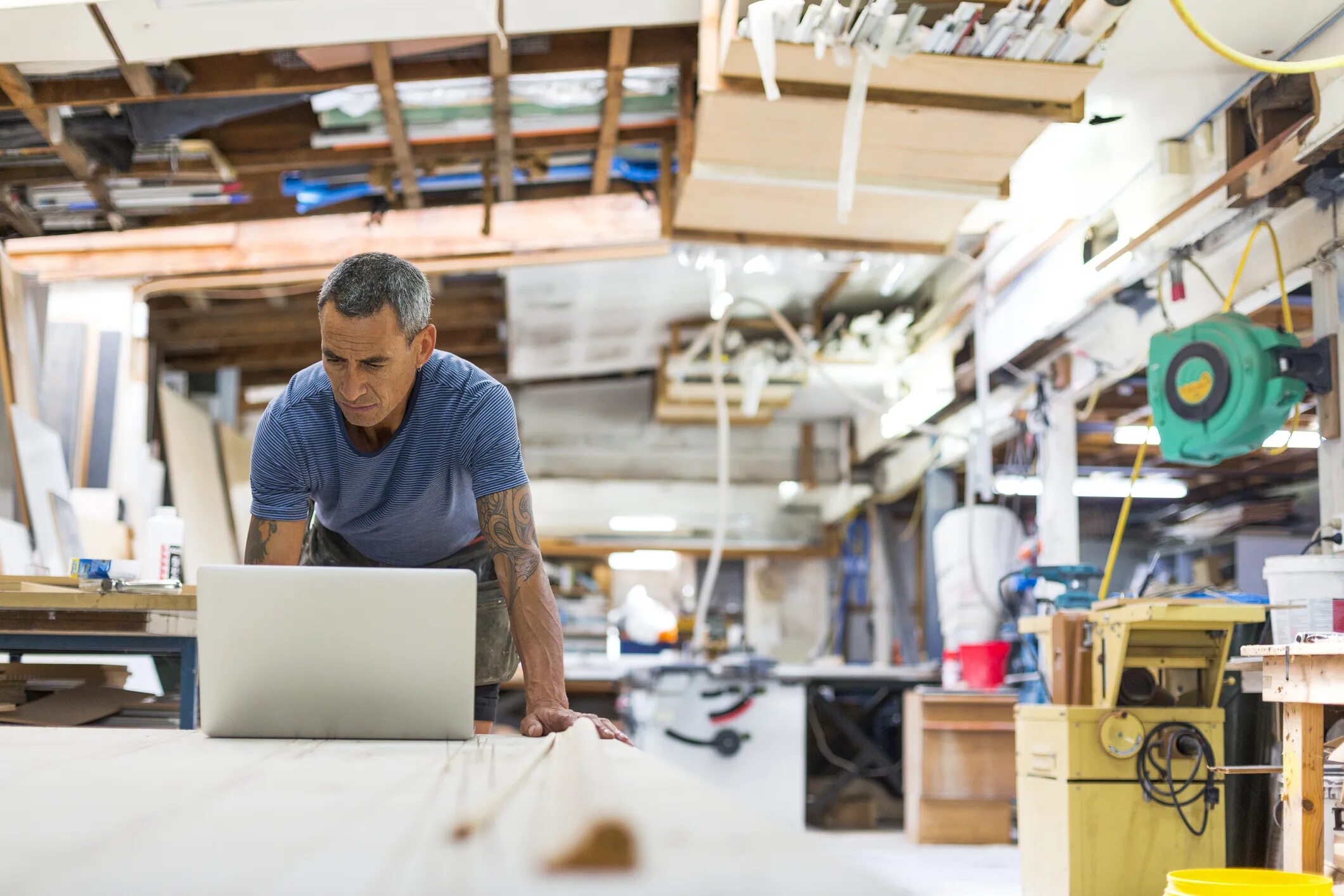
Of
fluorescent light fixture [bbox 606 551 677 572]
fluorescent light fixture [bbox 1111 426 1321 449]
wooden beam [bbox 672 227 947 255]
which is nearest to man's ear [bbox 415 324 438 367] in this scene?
wooden beam [bbox 672 227 947 255]

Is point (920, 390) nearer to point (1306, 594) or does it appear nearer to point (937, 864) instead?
point (937, 864)

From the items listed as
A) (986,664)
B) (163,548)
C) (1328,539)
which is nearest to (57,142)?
(163,548)

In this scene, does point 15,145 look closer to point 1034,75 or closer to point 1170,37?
point 1034,75

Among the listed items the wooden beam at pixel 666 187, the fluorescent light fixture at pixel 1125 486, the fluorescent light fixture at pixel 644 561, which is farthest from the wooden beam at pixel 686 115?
the fluorescent light fixture at pixel 644 561

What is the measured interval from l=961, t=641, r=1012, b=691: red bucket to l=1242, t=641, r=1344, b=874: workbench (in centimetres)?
317

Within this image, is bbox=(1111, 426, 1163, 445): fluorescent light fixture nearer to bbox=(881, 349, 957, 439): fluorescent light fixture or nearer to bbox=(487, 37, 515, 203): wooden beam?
bbox=(881, 349, 957, 439): fluorescent light fixture

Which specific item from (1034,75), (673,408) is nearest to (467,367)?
(1034,75)

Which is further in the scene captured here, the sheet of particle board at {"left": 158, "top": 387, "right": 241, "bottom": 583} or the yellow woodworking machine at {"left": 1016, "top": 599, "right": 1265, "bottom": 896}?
the sheet of particle board at {"left": 158, "top": 387, "right": 241, "bottom": 583}

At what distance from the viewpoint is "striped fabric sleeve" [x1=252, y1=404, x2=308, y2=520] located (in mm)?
2139

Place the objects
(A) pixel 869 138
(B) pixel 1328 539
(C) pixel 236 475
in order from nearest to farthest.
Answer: (B) pixel 1328 539 < (A) pixel 869 138 < (C) pixel 236 475

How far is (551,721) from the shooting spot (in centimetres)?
179

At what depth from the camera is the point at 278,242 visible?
543 cm

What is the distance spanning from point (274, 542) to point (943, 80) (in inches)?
86.3

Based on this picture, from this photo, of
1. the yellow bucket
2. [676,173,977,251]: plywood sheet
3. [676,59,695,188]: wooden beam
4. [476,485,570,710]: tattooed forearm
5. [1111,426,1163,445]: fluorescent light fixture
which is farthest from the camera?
[1111,426,1163,445]: fluorescent light fixture
